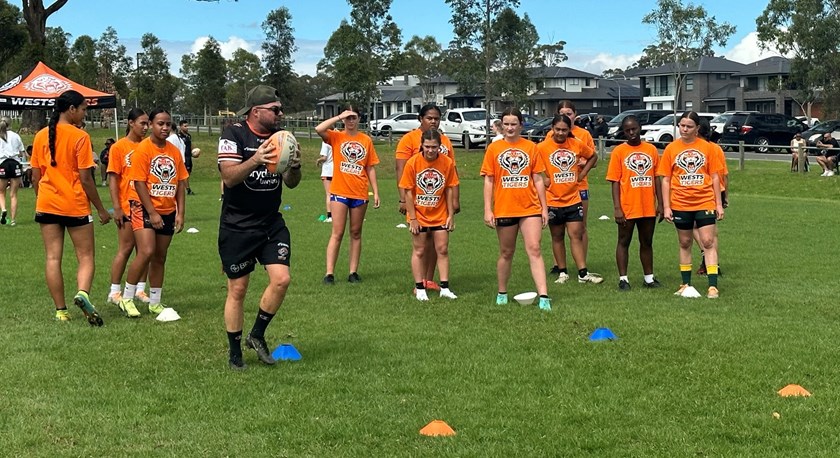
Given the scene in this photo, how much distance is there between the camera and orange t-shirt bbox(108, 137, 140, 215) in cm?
871

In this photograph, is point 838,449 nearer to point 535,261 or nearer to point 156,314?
point 535,261

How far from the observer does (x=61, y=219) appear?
26.6 ft

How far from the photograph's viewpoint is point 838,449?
4816mm

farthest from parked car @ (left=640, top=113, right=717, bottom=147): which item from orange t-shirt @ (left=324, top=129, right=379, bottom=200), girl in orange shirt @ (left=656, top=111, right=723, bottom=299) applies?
orange t-shirt @ (left=324, top=129, right=379, bottom=200)

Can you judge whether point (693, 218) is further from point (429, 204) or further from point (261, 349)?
point (261, 349)

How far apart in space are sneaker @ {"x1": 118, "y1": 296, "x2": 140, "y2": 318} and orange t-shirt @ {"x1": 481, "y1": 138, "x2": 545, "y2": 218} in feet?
11.7

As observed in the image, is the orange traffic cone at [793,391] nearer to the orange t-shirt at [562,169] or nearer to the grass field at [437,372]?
the grass field at [437,372]

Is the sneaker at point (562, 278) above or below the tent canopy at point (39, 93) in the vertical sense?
below

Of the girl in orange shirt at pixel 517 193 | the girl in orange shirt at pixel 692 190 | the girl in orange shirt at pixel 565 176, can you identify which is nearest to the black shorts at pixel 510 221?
the girl in orange shirt at pixel 517 193

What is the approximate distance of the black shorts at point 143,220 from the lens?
8.44 metres

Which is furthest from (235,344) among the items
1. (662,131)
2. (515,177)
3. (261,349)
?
(662,131)

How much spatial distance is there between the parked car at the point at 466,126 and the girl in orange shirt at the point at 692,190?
3042cm

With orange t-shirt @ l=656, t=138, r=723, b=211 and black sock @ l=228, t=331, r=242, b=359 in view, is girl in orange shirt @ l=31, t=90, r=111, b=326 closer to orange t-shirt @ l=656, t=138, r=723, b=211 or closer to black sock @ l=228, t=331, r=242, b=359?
black sock @ l=228, t=331, r=242, b=359

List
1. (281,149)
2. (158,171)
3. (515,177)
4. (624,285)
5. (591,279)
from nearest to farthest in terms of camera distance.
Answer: (281,149) < (158,171) < (515,177) < (624,285) < (591,279)
